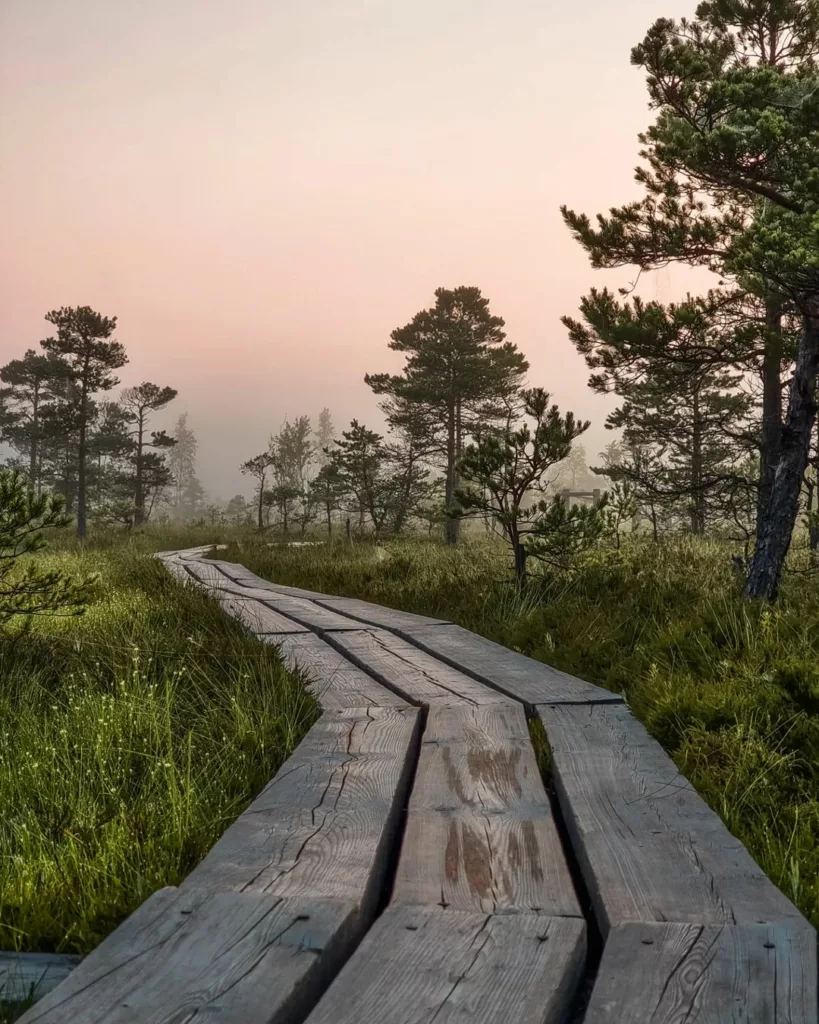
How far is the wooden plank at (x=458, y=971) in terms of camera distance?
1417mm

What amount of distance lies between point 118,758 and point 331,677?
55.5 inches

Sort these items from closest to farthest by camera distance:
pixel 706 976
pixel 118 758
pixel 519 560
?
1. pixel 706 976
2. pixel 118 758
3. pixel 519 560

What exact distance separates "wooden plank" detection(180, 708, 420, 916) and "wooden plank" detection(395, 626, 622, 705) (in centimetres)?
95

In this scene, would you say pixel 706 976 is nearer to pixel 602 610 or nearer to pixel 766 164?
pixel 602 610

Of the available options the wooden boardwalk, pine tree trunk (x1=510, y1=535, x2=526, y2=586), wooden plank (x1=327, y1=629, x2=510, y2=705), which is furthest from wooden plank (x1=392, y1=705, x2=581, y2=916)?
pine tree trunk (x1=510, y1=535, x2=526, y2=586)

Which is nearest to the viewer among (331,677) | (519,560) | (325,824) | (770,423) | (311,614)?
(325,824)

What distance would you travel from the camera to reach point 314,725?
3.48 m

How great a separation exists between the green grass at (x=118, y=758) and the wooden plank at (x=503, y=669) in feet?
3.76

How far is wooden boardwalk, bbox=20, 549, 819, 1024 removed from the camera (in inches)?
57.0

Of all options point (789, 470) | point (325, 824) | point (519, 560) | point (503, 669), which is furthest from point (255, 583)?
point (325, 824)

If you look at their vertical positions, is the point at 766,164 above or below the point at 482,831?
above

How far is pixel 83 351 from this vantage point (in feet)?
86.7

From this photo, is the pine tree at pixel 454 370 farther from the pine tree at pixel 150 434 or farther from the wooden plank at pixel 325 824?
the wooden plank at pixel 325 824

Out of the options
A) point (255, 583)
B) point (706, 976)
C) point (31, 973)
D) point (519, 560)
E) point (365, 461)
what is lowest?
point (31, 973)
